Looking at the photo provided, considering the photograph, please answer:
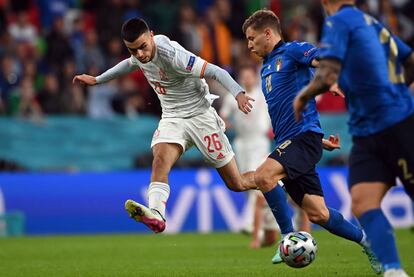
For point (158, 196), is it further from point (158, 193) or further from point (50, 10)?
point (50, 10)

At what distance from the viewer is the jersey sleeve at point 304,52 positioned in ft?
29.7

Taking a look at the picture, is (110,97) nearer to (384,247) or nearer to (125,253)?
(125,253)

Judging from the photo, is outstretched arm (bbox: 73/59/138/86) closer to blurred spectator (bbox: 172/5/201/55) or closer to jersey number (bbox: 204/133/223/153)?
jersey number (bbox: 204/133/223/153)

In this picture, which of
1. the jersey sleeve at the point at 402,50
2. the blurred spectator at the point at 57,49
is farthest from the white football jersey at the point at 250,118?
the jersey sleeve at the point at 402,50

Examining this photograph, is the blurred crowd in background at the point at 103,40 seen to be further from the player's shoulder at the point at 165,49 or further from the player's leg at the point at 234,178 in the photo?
the player's shoulder at the point at 165,49

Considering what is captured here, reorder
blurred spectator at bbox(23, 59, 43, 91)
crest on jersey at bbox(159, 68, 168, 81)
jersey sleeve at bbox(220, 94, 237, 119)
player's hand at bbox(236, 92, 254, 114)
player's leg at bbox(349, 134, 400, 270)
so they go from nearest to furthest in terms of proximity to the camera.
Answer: player's leg at bbox(349, 134, 400, 270)
player's hand at bbox(236, 92, 254, 114)
crest on jersey at bbox(159, 68, 168, 81)
jersey sleeve at bbox(220, 94, 237, 119)
blurred spectator at bbox(23, 59, 43, 91)

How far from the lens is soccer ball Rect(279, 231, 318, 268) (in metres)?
8.90

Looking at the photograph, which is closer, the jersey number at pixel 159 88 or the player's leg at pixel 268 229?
the jersey number at pixel 159 88

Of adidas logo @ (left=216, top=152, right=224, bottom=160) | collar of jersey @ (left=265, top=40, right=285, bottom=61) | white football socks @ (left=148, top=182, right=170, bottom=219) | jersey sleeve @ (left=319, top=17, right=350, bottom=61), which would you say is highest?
jersey sleeve @ (left=319, top=17, right=350, bottom=61)

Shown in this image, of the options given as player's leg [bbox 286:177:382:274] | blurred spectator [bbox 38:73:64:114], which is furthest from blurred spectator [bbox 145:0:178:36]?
player's leg [bbox 286:177:382:274]

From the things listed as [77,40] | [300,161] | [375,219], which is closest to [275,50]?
[300,161]

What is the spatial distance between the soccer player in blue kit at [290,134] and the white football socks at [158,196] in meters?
1.07

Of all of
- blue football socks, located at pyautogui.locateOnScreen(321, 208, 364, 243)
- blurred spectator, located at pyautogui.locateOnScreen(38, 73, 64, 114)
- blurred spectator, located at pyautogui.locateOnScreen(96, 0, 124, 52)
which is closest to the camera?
blue football socks, located at pyautogui.locateOnScreen(321, 208, 364, 243)

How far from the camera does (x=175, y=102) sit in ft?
34.4
